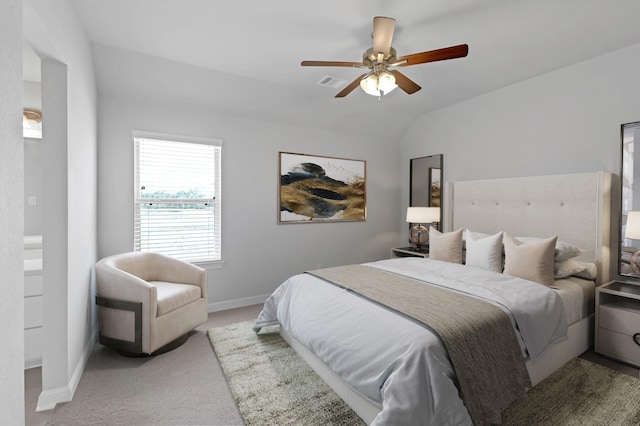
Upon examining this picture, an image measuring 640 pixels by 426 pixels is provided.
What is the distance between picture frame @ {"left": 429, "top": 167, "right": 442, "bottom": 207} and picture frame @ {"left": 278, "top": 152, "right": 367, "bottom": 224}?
101 centimetres

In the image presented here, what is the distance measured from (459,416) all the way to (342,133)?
13.1ft

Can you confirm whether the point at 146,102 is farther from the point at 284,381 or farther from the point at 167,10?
the point at 284,381

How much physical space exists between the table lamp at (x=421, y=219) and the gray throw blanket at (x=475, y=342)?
2160mm

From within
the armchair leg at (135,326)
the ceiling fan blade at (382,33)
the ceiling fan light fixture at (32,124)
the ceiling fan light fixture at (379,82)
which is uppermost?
the ceiling fan blade at (382,33)

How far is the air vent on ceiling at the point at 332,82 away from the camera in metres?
3.42

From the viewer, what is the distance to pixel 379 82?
7.79 feet

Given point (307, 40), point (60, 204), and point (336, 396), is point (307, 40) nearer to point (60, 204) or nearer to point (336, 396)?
point (60, 204)

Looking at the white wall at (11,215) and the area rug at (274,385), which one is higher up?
the white wall at (11,215)

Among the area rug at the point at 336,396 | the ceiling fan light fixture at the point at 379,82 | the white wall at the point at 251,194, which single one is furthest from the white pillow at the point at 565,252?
the white wall at the point at 251,194

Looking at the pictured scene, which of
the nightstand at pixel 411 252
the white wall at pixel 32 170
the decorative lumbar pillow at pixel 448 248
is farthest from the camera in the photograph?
the nightstand at pixel 411 252

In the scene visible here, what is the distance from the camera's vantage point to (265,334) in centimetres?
304

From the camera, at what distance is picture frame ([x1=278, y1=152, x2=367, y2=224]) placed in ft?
14.0

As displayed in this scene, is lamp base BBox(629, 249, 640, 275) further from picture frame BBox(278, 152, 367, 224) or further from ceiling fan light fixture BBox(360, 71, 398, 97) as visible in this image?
picture frame BBox(278, 152, 367, 224)

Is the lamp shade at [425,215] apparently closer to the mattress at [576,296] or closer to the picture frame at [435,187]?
the picture frame at [435,187]
